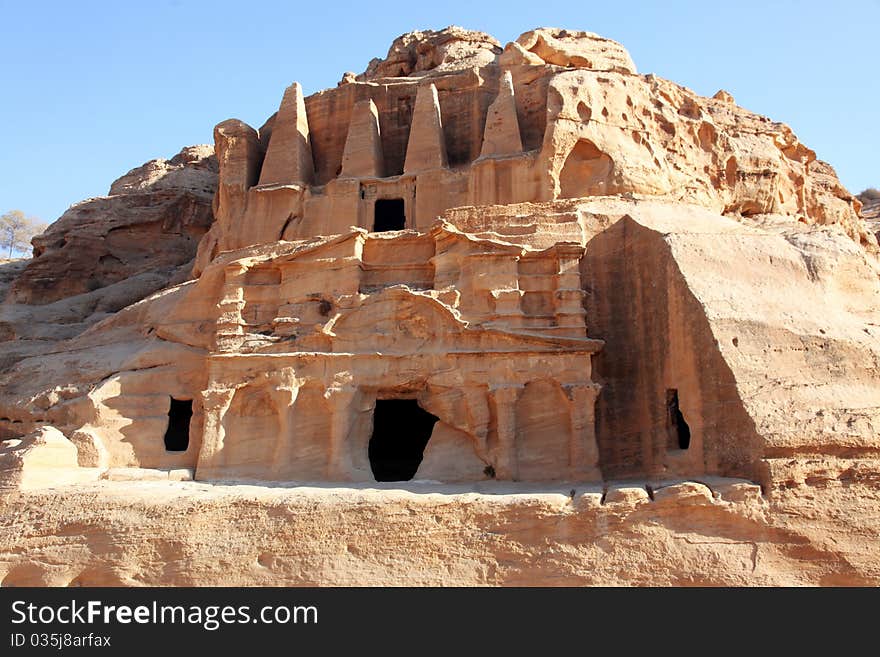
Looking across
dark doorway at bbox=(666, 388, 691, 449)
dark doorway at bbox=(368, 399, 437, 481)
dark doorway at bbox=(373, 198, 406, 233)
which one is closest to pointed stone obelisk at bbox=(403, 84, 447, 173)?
dark doorway at bbox=(373, 198, 406, 233)

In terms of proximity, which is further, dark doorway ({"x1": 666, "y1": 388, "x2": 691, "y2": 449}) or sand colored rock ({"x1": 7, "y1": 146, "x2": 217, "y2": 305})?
sand colored rock ({"x1": 7, "y1": 146, "x2": 217, "y2": 305})

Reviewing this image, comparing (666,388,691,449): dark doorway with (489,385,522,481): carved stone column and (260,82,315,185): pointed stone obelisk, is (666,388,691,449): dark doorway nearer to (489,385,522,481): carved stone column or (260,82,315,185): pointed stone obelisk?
(489,385,522,481): carved stone column

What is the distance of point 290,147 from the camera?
23.6 meters

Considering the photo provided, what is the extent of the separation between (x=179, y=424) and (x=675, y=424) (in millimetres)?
11297

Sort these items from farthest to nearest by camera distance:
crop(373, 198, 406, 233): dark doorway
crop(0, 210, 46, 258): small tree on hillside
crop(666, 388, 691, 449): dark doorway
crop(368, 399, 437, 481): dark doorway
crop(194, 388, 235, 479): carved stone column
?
1. crop(0, 210, 46, 258): small tree on hillside
2. crop(373, 198, 406, 233): dark doorway
3. crop(368, 399, 437, 481): dark doorway
4. crop(194, 388, 235, 479): carved stone column
5. crop(666, 388, 691, 449): dark doorway

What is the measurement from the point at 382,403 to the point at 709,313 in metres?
8.89

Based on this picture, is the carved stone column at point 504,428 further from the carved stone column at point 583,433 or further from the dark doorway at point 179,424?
the dark doorway at point 179,424

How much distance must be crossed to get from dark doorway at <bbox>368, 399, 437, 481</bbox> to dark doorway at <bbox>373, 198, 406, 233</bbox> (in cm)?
654

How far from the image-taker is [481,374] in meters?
15.0

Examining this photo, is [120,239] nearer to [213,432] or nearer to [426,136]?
[426,136]

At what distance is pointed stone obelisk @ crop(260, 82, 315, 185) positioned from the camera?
23.3 meters

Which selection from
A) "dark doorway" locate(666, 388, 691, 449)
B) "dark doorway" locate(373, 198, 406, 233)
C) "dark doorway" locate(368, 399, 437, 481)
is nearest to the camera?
"dark doorway" locate(666, 388, 691, 449)

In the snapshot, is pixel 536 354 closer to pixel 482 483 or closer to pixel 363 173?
pixel 482 483

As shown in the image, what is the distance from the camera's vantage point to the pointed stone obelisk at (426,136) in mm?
22147
